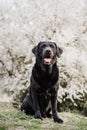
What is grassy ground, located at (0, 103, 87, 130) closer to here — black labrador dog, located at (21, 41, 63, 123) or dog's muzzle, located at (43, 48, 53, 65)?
black labrador dog, located at (21, 41, 63, 123)

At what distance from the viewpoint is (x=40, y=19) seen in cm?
1738

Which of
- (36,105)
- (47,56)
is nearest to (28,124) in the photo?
(36,105)

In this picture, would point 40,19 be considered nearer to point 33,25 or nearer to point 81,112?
point 33,25

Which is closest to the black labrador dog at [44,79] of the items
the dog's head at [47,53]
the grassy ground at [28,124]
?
the dog's head at [47,53]

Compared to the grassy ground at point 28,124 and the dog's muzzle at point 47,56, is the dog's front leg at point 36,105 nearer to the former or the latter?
the grassy ground at point 28,124

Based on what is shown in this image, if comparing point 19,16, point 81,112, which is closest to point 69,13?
point 19,16

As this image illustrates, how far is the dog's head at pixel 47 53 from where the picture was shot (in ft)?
28.8

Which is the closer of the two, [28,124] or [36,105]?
[28,124]

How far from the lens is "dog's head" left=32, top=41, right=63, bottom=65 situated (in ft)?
28.8

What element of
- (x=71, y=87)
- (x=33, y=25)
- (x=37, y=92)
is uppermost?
(x=33, y=25)

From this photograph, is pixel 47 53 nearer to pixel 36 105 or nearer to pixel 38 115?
pixel 36 105

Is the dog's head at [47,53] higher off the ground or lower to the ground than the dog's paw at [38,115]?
higher

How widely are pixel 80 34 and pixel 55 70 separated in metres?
8.58

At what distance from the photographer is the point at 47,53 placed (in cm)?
873
